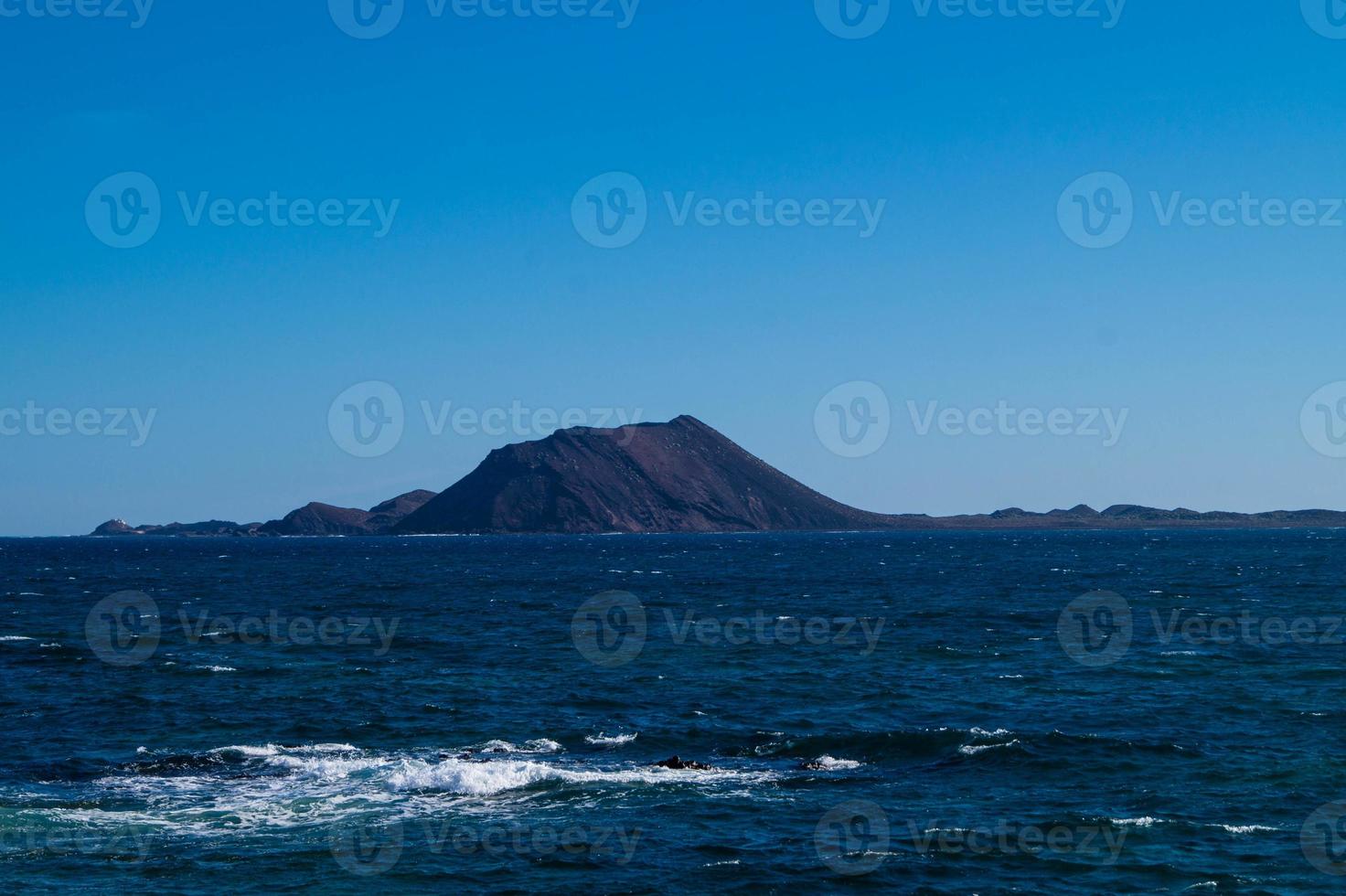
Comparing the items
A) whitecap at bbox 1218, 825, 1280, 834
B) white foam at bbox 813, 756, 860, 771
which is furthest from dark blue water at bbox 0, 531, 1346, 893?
whitecap at bbox 1218, 825, 1280, 834

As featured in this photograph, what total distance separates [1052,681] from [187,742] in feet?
110

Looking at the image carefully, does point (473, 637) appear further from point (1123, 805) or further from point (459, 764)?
point (1123, 805)

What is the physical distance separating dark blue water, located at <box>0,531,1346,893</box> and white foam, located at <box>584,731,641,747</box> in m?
0.18

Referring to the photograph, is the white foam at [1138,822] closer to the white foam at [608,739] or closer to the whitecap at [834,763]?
the whitecap at [834,763]

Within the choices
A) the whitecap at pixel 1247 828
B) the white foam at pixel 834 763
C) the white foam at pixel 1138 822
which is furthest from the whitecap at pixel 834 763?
the whitecap at pixel 1247 828

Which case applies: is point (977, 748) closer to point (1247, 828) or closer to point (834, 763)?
point (834, 763)

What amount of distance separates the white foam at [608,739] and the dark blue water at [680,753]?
0.18 m

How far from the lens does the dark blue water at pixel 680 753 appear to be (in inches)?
961

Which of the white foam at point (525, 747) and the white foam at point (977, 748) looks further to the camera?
the white foam at point (525, 747)

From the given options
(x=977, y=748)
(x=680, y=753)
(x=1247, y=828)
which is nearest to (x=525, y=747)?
(x=680, y=753)

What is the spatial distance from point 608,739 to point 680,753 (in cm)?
319

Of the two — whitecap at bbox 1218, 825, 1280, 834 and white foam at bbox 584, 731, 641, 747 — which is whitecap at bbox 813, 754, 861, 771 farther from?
whitecap at bbox 1218, 825, 1280, 834

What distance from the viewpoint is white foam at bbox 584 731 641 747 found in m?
36.8

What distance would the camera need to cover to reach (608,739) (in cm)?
3753
